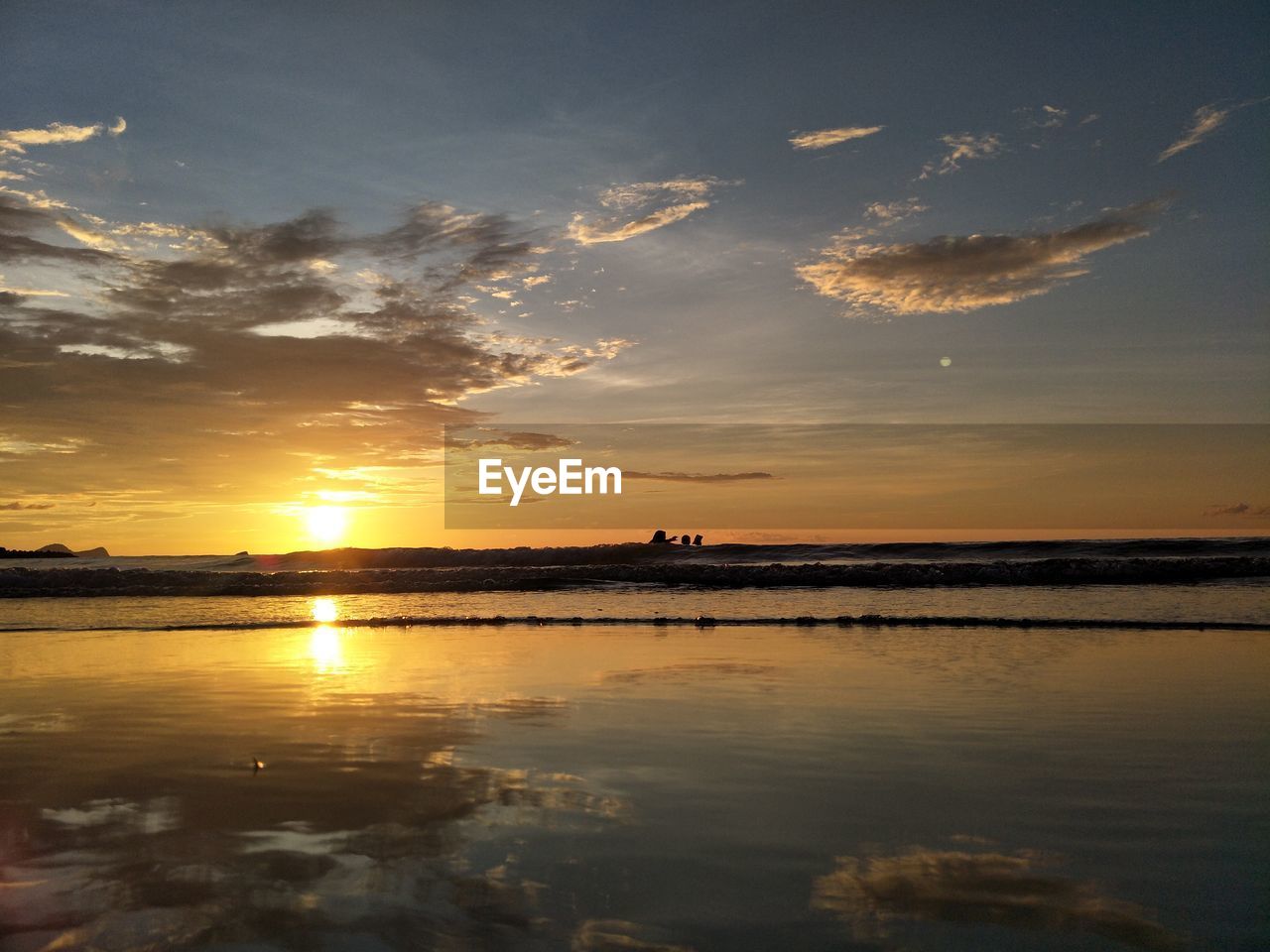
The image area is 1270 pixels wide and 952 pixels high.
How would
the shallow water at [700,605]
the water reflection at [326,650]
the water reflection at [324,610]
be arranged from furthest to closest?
the water reflection at [324,610] < the shallow water at [700,605] < the water reflection at [326,650]

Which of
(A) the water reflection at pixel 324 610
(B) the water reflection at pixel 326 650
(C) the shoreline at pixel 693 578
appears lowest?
(B) the water reflection at pixel 326 650

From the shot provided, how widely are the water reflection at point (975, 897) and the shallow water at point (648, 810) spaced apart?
16 mm

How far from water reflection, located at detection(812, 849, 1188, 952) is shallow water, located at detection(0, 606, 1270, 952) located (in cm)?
2

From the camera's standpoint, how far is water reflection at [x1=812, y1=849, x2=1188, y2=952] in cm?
388

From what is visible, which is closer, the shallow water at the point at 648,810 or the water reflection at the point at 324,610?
the shallow water at the point at 648,810

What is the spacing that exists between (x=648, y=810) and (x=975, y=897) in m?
2.11

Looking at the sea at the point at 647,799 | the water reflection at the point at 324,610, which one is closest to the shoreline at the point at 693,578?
the water reflection at the point at 324,610

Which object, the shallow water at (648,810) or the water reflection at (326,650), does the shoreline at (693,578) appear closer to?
the water reflection at (326,650)

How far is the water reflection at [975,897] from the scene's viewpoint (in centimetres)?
388

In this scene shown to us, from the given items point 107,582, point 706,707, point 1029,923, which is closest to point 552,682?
point 706,707

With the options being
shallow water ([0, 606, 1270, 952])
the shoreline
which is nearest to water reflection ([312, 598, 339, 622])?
the shoreline

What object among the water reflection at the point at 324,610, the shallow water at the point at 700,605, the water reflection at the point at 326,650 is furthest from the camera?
the water reflection at the point at 324,610

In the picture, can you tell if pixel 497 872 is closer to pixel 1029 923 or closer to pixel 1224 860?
pixel 1029 923

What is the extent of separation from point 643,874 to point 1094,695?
7.08 metres
